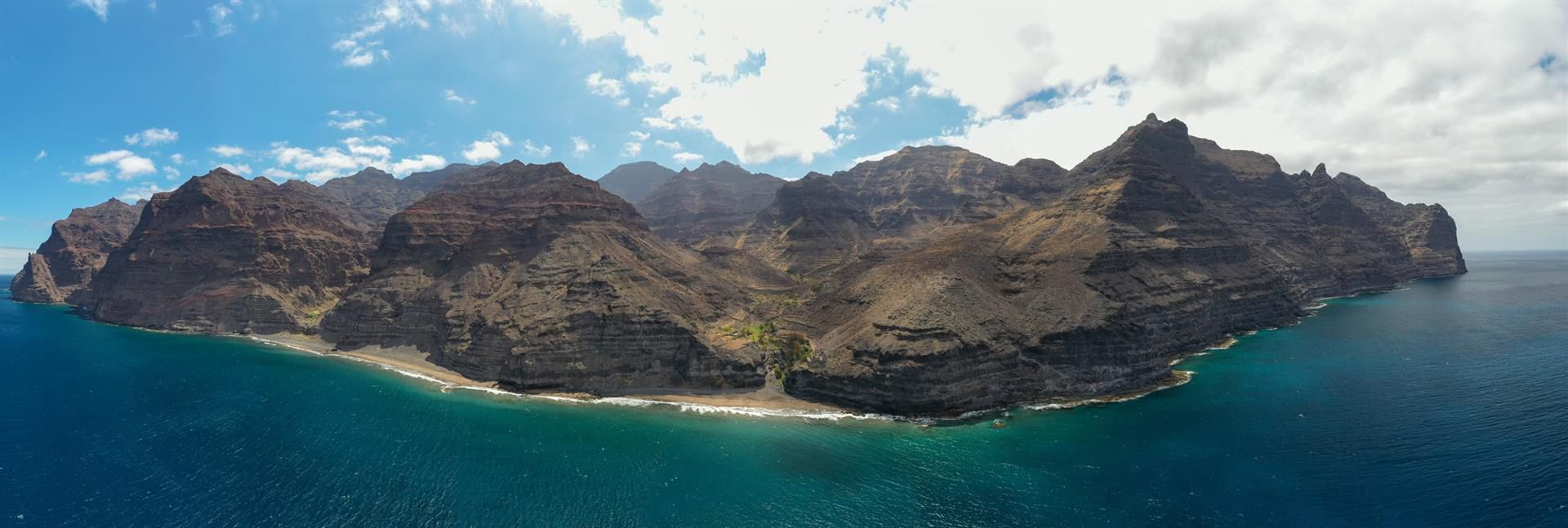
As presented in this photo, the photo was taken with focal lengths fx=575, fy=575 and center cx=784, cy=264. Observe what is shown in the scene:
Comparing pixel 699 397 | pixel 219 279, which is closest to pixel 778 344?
pixel 699 397

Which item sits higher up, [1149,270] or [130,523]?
[1149,270]

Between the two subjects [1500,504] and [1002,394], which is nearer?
[1500,504]

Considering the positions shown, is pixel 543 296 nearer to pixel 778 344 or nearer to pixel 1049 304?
pixel 778 344

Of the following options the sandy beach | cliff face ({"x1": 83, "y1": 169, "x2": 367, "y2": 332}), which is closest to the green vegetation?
the sandy beach

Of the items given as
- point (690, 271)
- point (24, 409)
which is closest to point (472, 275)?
point (690, 271)

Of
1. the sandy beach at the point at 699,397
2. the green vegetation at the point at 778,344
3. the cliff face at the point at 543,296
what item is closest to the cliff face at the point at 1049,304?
the sandy beach at the point at 699,397

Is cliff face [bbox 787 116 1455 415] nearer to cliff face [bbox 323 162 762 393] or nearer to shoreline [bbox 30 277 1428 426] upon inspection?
shoreline [bbox 30 277 1428 426]

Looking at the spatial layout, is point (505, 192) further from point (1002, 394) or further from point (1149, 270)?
point (1149, 270)
